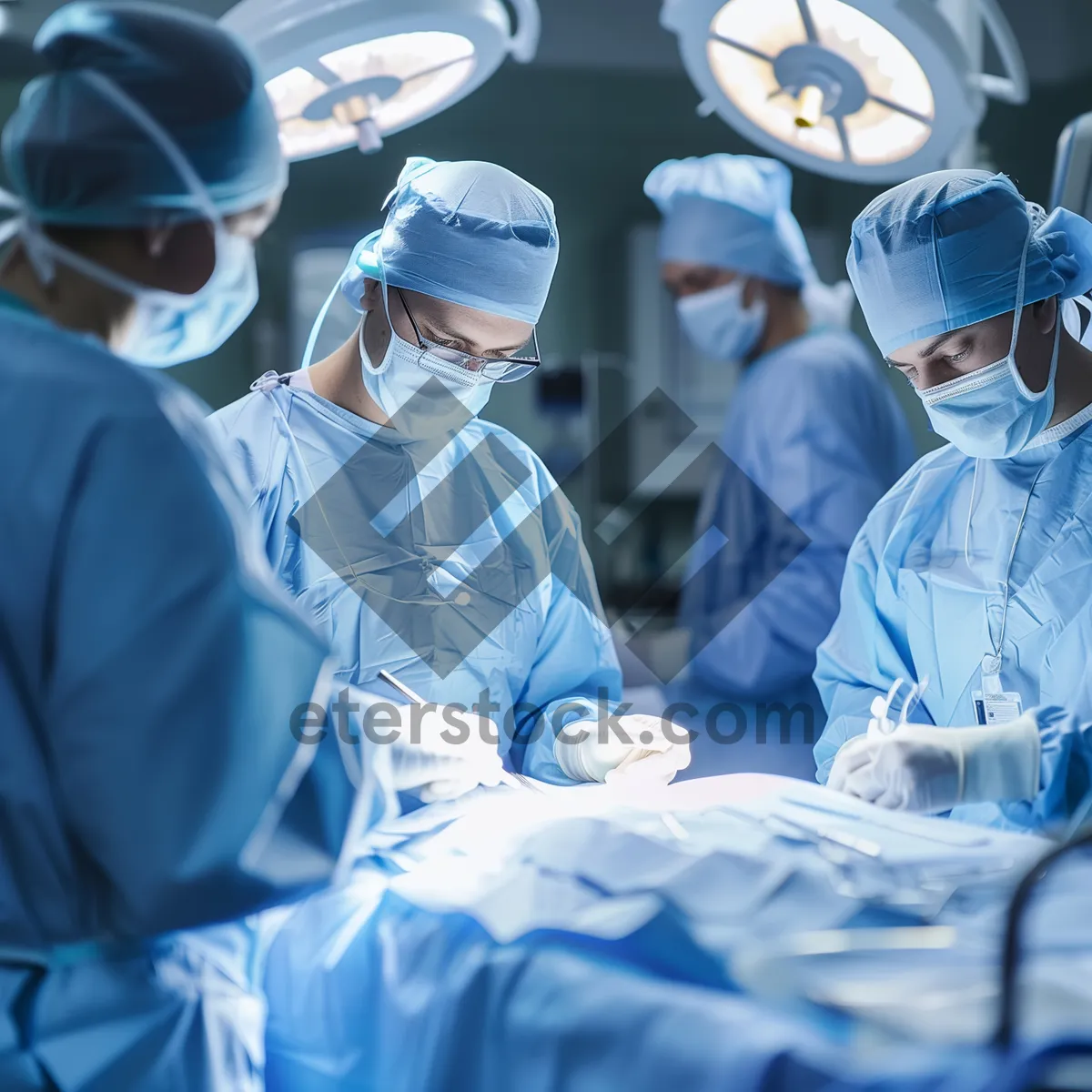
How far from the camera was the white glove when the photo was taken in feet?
4.29

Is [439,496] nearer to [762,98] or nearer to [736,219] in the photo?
[762,98]

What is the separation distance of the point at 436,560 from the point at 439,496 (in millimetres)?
117

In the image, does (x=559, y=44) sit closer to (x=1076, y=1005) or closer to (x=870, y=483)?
(x=870, y=483)

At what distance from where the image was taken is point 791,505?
261cm

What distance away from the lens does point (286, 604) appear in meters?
1.08

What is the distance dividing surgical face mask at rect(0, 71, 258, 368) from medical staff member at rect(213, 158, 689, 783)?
428mm

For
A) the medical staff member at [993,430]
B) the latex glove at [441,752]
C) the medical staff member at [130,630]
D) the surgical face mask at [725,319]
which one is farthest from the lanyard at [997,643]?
the surgical face mask at [725,319]

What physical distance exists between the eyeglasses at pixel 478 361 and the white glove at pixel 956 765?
73 centimetres

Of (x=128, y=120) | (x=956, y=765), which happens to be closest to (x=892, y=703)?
(x=956, y=765)

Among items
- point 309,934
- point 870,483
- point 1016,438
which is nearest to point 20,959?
point 309,934

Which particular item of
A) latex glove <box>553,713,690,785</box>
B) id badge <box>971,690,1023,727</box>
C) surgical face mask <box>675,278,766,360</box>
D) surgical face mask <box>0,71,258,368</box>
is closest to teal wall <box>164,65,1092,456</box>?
surgical face mask <box>675,278,766,360</box>

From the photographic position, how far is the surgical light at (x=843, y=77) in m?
1.71

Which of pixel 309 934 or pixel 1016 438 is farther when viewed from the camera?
pixel 1016 438

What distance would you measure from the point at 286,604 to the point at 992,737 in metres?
0.82
